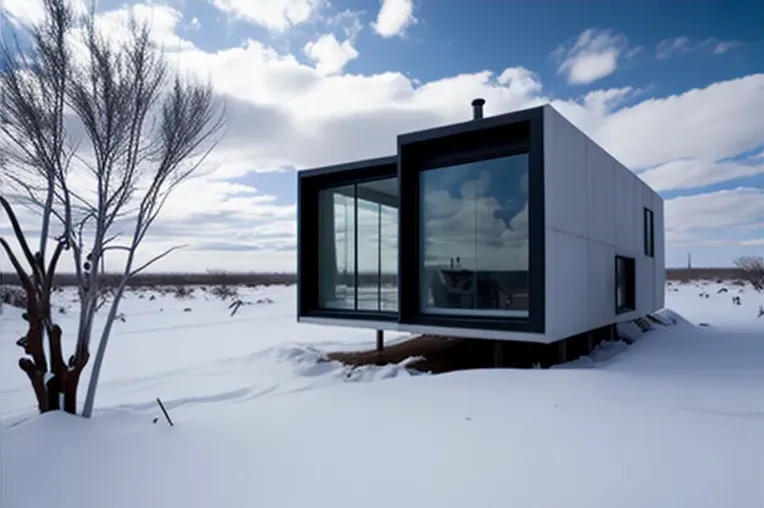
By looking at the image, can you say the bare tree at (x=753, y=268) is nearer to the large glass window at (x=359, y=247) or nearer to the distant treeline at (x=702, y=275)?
the distant treeline at (x=702, y=275)

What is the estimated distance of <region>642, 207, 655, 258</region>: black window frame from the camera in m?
9.91

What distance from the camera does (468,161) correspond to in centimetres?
587

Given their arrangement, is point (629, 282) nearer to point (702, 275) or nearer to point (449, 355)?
point (449, 355)

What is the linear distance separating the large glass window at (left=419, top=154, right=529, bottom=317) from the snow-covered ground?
1.42 m

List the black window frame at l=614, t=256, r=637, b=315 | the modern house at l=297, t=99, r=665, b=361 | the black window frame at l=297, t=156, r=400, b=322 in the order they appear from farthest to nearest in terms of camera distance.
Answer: the black window frame at l=614, t=256, r=637, b=315 → the black window frame at l=297, t=156, r=400, b=322 → the modern house at l=297, t=99, r=665, b=361

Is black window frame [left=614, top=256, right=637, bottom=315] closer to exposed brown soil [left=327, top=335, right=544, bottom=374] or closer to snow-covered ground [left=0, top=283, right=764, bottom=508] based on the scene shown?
exposed brown soil [left=327, top=335, right=544, bottom=374]

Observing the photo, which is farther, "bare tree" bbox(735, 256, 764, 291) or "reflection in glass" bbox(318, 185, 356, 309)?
"bare tree" bbox(735, 256, 764, 291)

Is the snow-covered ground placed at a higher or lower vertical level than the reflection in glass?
lower

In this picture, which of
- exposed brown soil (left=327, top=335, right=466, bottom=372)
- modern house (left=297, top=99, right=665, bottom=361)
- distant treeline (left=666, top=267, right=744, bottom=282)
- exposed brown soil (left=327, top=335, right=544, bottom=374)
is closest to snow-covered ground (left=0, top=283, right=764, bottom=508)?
modern house (left=297, top=99, right=665, bottom=361)

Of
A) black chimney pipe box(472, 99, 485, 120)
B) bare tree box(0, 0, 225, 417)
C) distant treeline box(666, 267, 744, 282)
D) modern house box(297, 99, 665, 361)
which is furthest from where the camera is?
distant treeline box(666, 267, 744, 282)

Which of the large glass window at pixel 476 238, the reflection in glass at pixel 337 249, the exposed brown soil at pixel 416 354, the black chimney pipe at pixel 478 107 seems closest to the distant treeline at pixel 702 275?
the exposed brown soil at pixel 416 354

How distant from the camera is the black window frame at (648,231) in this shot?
9914 mm

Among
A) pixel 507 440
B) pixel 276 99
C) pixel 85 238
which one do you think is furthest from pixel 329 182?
pixel 507 440

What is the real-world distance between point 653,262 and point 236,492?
36.5 ft
